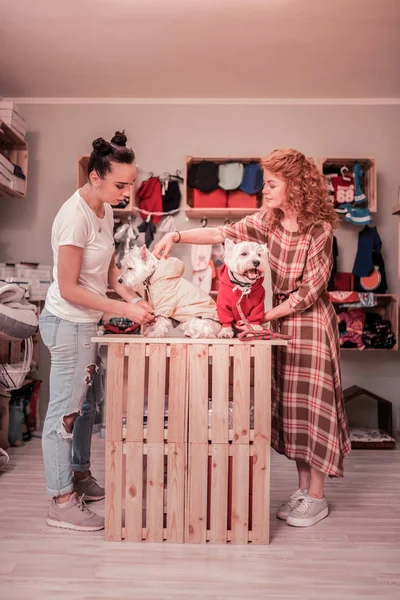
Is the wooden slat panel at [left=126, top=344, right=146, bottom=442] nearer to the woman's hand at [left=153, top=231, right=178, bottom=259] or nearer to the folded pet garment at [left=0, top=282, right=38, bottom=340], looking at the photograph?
the woman's hand at [left=153, top=231, right=178, bottom=259]

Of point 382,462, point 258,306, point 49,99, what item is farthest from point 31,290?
point 382,462

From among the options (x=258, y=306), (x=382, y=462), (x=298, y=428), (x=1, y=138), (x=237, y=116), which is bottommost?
(x=382, y=462)

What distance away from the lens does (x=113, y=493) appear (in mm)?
2111

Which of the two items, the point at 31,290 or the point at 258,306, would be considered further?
the point at 31,290

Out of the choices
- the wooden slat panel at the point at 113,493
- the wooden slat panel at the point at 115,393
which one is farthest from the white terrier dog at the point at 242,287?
the wooden slat panel at the point at 113,493

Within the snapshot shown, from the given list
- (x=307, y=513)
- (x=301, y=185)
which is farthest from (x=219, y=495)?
(x=301, y=185)

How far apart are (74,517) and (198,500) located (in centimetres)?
55

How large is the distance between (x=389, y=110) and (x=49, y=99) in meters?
2.94

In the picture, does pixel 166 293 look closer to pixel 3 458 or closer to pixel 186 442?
pixel 186 442

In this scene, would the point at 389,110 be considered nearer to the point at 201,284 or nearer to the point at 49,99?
the point at 201,284

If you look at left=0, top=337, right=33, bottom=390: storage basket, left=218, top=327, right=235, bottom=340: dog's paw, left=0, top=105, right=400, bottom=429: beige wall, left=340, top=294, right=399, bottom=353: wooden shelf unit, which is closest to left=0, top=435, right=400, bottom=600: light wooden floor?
left=218, top=327, right=235, bottom=340: dog's paw

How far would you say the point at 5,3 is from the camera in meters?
3.06

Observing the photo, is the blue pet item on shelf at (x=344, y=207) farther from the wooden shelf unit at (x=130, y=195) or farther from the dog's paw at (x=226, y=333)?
the dog's paw at (x=226, y=333)

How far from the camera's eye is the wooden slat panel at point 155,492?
6.92 ft
